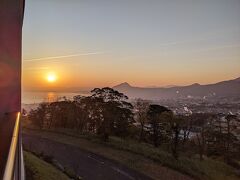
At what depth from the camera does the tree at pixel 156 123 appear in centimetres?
1196

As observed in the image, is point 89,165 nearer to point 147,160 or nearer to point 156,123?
point 147,160

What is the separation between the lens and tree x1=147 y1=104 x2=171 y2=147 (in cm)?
1196

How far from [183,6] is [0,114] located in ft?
15.9

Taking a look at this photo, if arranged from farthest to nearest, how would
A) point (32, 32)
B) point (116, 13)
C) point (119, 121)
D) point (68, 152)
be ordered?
point (119, 121), point (68, 152), point (116, 13), point (32, 32)

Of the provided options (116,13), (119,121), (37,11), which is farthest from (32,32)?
(119,121)

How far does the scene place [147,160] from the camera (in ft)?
28.6

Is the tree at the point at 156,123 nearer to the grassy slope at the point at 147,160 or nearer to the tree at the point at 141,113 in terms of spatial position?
the tree at the point at 141,113

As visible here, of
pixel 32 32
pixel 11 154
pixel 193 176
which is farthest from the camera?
pixel 193 176

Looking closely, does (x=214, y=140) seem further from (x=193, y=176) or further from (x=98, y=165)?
(x=98, y=165)

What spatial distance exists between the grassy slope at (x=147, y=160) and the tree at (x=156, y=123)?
6.55ft

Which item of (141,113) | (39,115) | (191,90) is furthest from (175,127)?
(191,90)

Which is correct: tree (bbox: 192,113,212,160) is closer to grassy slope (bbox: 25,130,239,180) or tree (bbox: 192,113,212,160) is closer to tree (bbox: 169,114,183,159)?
tree (bbox: 169,114,183,159)

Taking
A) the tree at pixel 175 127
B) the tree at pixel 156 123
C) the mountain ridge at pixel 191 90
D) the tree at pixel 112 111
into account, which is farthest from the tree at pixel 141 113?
the mountain ridge at pixel 191 90

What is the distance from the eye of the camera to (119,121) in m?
11.8
